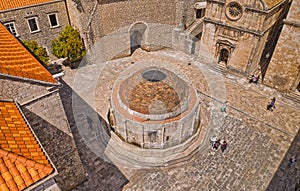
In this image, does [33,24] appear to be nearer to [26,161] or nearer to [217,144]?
[26,161]

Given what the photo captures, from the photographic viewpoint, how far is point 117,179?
13.1 metres

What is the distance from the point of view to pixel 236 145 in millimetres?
15047

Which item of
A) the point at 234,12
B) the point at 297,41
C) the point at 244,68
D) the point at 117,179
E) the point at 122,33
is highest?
the point at 234,12

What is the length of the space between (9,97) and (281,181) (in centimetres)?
1415

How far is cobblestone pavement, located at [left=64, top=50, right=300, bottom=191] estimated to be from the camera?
13.0 meters

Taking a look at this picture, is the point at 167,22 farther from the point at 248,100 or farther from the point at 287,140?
the point at 287,140

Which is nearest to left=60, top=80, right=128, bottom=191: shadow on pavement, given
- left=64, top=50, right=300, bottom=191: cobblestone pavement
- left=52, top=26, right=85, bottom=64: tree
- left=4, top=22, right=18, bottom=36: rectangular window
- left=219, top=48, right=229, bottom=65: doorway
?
left=64, top=50, right=300, bottom=191: cobblestone pavement

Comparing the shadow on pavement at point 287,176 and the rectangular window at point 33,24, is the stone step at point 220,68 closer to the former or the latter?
the shadow on pavement at point 287,176

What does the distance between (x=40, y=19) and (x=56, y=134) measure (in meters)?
A: 14.1

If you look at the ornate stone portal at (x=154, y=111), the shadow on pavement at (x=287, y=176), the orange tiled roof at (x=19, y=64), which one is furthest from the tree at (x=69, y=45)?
the shadow on pavement at (x=287, y=176)

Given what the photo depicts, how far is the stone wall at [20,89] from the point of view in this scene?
8602 mm

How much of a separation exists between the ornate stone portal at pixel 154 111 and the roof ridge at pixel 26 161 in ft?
22.6

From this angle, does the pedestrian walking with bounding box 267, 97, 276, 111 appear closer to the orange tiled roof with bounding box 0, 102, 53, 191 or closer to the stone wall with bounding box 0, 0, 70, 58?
the orange tiled roof with bounding box 0, 102, 53, 191

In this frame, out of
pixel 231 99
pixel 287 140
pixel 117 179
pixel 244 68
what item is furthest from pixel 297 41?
pixel 117 179
